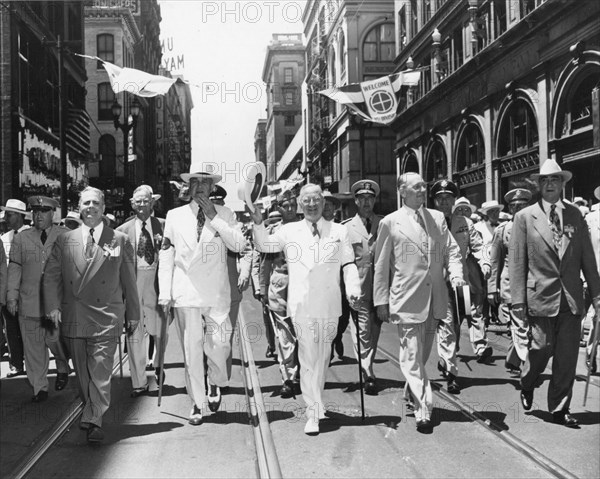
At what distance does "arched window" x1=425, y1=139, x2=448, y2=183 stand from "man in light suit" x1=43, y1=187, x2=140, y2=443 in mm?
24529

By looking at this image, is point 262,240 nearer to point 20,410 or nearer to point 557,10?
point 20,410

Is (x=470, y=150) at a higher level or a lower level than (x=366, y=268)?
higher

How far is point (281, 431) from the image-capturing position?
18.5 ft

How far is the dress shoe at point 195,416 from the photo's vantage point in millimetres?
5840

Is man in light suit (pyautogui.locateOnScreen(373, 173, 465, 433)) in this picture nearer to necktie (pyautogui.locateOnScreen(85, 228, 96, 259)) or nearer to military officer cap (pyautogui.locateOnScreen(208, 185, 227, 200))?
necktie (pyautogui.locateOnScreen(85, 228, 96, 259))

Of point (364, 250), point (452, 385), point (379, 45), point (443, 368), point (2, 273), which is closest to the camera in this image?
point (2, 273)

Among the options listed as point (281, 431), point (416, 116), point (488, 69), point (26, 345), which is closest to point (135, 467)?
point (281, 431)

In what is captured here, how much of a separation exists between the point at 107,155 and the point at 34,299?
1506 inches

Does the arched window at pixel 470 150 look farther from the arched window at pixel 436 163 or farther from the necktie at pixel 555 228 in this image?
the necktie at pixel 555 228

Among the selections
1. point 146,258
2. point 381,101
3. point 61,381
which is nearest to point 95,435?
point 61,381

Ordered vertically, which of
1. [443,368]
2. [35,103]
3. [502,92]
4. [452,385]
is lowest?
[452,385]

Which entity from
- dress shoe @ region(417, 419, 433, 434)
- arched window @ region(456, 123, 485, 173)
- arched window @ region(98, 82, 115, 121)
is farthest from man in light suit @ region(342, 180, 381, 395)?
arched window @ region(98, 82, 115, 121)

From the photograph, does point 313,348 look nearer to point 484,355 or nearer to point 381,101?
point 484,355

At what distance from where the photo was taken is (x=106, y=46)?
4716cm
